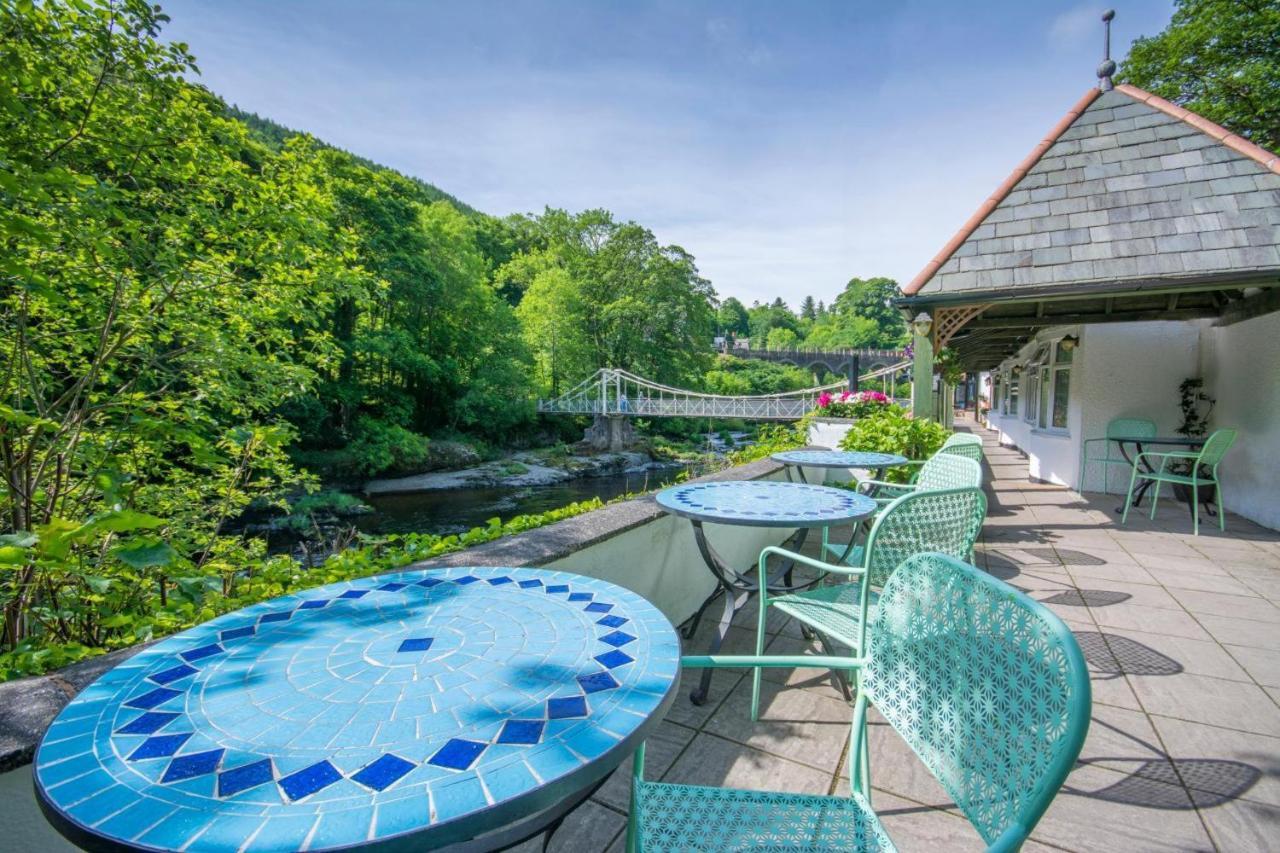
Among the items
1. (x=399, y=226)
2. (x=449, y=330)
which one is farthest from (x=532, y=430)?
(x=399, y=226)

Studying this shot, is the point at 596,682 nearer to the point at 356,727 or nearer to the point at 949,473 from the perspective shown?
the point at 356,727

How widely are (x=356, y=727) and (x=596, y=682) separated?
27 cm

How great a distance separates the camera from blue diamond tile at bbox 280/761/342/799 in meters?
0.50

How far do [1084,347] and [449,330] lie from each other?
55.8 feet

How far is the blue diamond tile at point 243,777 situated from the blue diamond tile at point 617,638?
0.41 metres

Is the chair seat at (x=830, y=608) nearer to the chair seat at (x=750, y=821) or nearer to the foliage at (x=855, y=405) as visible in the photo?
the chair seat at (x=750, y=821)

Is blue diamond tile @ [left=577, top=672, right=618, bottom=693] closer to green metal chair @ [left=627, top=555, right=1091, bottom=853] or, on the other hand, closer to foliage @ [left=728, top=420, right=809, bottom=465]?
green metal chair @ [left=627, top=555, right=1091, bottom=853]

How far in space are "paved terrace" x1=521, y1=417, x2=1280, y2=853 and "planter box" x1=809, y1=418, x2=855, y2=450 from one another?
84.4 inches

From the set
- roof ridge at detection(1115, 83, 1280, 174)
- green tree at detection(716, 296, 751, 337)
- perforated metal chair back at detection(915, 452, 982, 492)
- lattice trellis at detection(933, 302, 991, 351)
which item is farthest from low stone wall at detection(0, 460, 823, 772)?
green tree at detection(716, 296, 751, 337)

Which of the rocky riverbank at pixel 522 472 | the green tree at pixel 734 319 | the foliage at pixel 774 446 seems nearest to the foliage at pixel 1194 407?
the foliage at pixel 774 446

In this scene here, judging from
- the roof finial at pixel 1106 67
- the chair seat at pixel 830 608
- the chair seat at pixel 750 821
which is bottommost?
the chair seat at pixel 750 821

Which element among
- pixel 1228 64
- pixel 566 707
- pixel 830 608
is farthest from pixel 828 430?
pixel 1228 64

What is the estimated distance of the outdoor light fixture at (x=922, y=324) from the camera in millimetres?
4066

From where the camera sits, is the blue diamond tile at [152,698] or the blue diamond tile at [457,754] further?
the blue diamond tile at [152,698]
